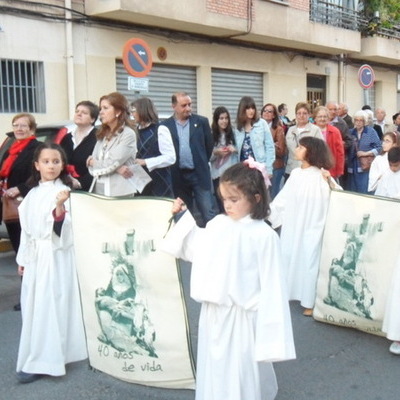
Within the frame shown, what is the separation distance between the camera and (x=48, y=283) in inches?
156

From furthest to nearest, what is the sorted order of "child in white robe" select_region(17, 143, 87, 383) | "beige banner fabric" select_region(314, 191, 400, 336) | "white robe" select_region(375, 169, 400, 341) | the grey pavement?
"beige banner fabric" select_region(314, 191, 400, 336), "white robe" select_region(375, 169, 400, 341), "child in white robe" select_region(17, 143, 87, 383), the grey pavement

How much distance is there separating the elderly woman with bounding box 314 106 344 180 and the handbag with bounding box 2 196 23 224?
4165 millimetres

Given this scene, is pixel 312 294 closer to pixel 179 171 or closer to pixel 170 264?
pixel 170 264

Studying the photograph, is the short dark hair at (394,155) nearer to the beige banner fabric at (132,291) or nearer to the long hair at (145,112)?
the long hair at (145,112)

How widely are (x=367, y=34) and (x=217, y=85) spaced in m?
6.93

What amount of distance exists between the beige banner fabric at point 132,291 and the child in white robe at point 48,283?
0.26 meters

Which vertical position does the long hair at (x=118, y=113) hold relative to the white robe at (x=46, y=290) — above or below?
above

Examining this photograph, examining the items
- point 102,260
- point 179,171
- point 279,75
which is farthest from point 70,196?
point 279,75

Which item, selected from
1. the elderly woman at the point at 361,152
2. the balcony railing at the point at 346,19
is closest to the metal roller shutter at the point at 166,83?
the balcony railing at the point at 346,19

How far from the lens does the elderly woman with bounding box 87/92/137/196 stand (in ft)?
16.7

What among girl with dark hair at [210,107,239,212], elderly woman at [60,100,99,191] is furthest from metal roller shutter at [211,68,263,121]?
elderly woman at [60,100,99,191]

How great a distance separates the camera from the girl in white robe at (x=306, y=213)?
17.2 feet

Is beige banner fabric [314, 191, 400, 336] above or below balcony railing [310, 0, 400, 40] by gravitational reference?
below

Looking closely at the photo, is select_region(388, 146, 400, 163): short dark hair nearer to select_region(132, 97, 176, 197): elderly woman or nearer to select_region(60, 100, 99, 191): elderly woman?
select_region(132, 97, 176, 197): elderly woman
